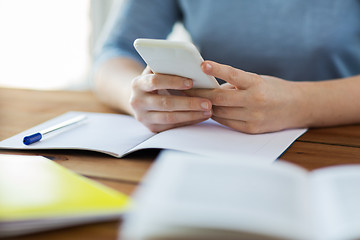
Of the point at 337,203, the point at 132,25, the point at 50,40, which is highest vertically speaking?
the point at 50,40

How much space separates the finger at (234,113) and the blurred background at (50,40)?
2.35 meters

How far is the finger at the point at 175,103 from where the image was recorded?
32.1 inches

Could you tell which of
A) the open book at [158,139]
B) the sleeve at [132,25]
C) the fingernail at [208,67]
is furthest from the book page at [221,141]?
the sleeve at [132,25]

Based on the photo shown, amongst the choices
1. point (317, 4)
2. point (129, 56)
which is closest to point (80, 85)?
point (129, 56)

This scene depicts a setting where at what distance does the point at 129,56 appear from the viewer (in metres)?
1.22

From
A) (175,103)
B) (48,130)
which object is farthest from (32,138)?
(175,103)

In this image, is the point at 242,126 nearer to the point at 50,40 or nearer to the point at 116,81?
the point at 116,81

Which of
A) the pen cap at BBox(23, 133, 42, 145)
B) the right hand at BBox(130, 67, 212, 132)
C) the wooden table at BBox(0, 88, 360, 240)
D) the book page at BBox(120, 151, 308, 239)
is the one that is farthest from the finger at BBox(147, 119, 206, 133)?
the book page at BBox(120, 151, 308, 239)

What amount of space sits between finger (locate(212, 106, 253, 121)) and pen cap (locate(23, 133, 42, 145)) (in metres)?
0.33

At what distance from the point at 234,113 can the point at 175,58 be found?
16 cm

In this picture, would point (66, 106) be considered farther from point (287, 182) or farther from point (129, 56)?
point (287, 182)

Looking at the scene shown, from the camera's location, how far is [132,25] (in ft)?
4.19

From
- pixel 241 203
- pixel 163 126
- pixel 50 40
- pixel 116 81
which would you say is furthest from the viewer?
pixel 50 40

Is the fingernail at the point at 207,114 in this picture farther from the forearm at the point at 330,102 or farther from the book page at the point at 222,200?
the book page at the point at 222,200
